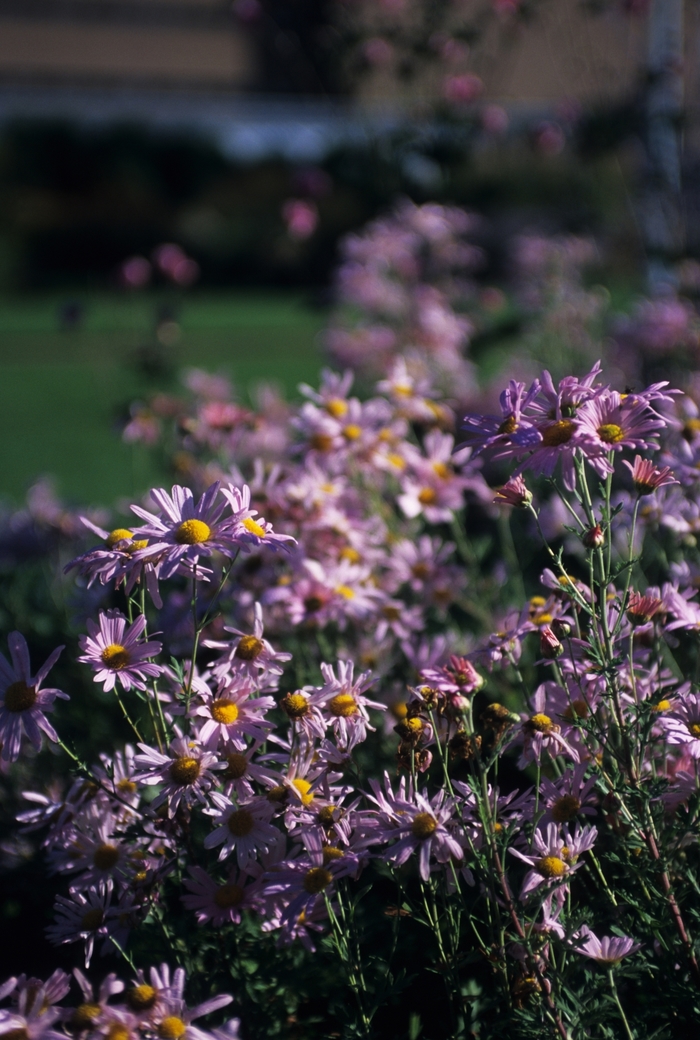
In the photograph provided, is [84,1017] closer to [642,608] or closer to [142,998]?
[142,998]

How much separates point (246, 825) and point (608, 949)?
480mm

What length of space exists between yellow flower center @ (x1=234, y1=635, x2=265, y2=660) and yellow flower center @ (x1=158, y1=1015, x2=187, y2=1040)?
470 millimetres

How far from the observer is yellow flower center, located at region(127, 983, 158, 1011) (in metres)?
1.06

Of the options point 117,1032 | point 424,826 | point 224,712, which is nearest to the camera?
point 117,1032

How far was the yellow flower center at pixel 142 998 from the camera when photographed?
1.06 m

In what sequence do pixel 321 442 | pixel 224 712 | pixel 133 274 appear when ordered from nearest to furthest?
pixel 224 712 < pixel 321 442 < pixel 133 274

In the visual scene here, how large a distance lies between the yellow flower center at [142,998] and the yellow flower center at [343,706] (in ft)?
1.39

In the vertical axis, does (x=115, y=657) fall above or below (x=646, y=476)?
below

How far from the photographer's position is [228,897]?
1311mm

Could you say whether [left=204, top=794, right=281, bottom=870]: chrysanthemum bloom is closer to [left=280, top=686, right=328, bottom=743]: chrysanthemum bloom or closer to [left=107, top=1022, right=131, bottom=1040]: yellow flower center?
[left=280, top=686, right=328, bottom=743]: chrysanthemum bloom

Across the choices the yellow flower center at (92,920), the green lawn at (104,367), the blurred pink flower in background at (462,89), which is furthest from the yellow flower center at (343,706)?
the blurred pink flower in background at (462,89)

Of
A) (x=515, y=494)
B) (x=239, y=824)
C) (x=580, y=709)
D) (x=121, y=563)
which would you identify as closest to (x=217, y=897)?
(x=239, y=824)

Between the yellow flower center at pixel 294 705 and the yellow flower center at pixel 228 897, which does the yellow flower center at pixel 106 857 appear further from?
the yellow flower center at pixel 294 705

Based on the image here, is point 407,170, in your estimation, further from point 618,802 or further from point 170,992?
point 170,992
